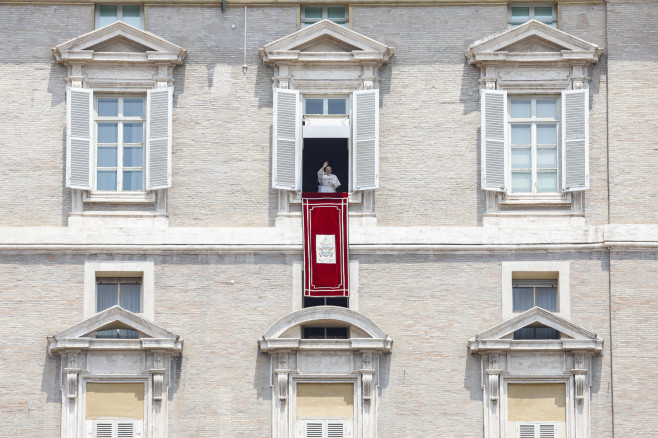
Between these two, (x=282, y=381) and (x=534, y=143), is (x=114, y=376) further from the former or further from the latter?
(x=534, y=143)

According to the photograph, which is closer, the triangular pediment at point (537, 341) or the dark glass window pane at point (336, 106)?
the triangular pediment at point (537, 341)

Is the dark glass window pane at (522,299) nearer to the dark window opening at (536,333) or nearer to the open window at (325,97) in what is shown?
the dark window opening at (536,333)

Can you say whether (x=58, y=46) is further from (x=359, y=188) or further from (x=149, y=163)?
(x=359, y=188)

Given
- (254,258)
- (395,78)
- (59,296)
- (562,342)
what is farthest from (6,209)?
(562,342)

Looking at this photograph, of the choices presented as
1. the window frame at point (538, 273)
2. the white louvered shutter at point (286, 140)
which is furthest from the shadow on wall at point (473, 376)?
the white louvered shutter at point (286, 140)

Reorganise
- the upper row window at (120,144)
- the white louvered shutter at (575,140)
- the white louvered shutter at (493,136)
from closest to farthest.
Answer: the white louvered shutter at (575,140), the white louvered shutter at (493,136), the upper row window at (120,144)

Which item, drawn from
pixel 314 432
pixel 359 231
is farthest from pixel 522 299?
pixel 314 432

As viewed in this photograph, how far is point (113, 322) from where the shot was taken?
1770 inches

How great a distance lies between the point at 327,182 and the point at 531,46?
5192 millimetres

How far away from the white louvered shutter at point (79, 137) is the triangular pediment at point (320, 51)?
12.8ft

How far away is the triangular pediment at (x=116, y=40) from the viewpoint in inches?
1815

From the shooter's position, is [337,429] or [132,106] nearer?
[337,429]

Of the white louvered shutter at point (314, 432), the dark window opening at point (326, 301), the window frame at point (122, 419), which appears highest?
the dark window opening at point (326, 301)

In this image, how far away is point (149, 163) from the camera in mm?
45875
